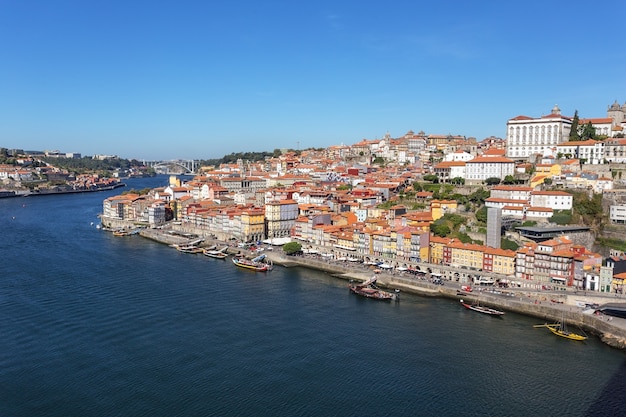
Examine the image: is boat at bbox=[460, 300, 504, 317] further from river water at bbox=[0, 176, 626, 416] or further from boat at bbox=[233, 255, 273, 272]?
boat at bbox=[233, 255, 273, 272]

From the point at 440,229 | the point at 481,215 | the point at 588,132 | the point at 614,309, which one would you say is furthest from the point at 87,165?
the point at 614,309

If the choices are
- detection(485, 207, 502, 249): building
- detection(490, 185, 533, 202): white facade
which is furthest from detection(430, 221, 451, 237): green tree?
detection(490, 185, 533, 202): white facade

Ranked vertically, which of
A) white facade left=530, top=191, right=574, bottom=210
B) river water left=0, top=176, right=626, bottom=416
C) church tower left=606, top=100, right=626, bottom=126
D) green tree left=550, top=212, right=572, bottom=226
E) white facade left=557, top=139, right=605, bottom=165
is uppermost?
church tower left=606, top=100, right=626, bottom=126

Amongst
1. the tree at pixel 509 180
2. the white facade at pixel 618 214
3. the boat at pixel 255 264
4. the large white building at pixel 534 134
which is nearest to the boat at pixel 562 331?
the white facade at pixel 618 214

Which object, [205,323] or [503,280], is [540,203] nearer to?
[503,280]

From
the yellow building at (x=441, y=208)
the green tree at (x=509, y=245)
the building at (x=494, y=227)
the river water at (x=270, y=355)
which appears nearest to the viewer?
the river water at (x=270, y=355)

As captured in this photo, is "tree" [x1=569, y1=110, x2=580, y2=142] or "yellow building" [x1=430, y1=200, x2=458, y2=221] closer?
"yellow building" [x1=430, y1=200, x2=458, y2=221]

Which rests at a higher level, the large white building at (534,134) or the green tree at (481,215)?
the large white building at (534,134)

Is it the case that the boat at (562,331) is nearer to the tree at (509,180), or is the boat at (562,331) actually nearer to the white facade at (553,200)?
the white facade at (553,200)

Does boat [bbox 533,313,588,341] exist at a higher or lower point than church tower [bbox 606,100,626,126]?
lower

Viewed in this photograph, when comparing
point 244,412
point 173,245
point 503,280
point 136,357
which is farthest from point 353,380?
point 173,245
